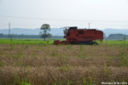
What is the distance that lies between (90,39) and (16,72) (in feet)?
69.5

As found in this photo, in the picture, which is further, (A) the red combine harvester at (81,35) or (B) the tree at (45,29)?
(B) the tree at (45,29)

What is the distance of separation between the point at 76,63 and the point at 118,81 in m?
2.56

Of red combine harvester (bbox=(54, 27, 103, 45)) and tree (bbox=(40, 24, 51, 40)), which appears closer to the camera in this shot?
red combine harvester (bbox=(54, 27, 103, 45))

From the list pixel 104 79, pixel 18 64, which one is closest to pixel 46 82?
pixel 104 79

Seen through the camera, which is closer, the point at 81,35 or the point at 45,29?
the point at 81,35

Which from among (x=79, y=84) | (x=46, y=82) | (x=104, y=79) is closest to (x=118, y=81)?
(x=104, y=79)

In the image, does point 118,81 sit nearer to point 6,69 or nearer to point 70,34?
point 6,69

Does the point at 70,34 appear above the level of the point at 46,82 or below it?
above

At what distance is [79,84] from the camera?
532 centimetres

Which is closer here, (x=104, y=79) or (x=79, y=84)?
(x=79, y=84)

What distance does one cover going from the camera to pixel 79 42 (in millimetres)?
26172

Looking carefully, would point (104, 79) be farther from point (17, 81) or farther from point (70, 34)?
point (70, 34)

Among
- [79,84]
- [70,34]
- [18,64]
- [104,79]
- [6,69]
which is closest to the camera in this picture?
[79,84]

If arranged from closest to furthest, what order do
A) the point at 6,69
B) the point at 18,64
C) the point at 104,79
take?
Answer: the point at 104,79 < the point at 6,69 < the point at 18,64
